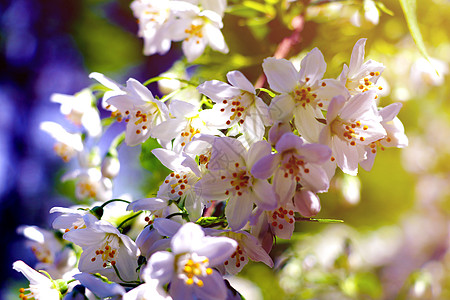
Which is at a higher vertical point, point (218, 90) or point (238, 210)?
point (218, 90)

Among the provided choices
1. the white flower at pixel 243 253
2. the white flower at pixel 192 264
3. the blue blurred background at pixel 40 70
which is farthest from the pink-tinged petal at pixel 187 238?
the blue blurred background at pixel 40 70

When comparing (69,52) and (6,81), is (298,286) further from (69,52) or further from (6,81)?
(6,81)

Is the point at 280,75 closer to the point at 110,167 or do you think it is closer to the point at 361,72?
the point at 361,72

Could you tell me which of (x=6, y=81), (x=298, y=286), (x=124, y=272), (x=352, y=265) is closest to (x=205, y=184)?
(x=124, y=272)

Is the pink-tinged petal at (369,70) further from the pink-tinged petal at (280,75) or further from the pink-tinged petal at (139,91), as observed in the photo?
the pink-tinged petal at (139,91)

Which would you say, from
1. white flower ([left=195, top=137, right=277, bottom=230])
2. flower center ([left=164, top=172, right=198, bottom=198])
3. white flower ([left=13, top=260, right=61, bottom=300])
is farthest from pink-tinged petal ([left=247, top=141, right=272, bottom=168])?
white flower ([left=13, top=260, right=61, bottom=300])

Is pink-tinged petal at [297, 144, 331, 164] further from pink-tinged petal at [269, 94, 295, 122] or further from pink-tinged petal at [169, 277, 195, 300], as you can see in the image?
pink-tinged petal at [169, 277, 195, 300]

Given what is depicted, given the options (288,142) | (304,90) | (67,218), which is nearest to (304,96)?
(304,90)
